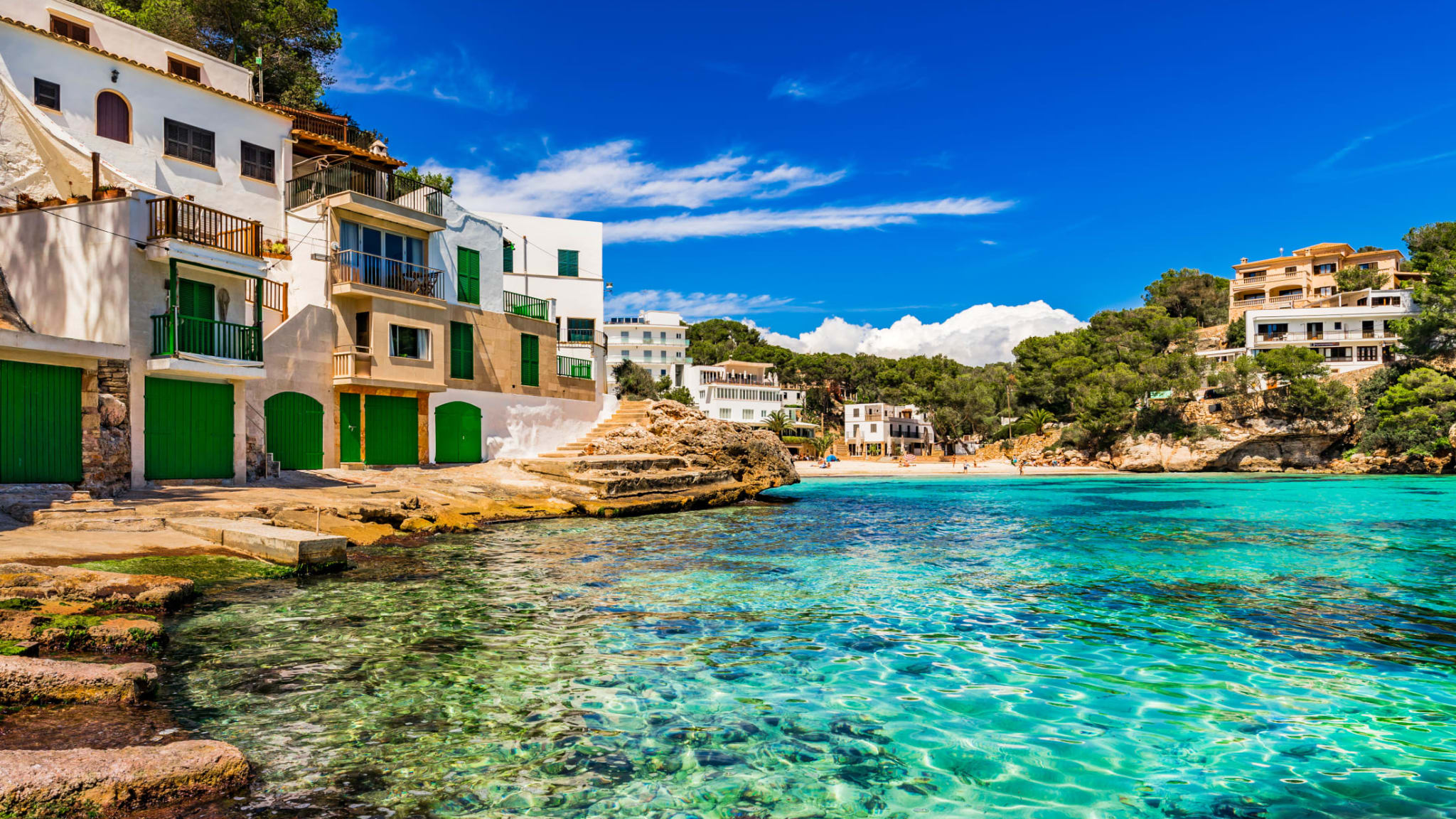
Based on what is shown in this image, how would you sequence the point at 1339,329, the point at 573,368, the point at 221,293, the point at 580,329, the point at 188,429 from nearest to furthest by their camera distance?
1. the point at 188,429
2. the point at 221,293
3. the point at 573,368
4. the point at 580,329
5. the point at 1339,329

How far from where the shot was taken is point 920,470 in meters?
62.9

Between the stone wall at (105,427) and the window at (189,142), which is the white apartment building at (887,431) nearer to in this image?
the window at (189,142)

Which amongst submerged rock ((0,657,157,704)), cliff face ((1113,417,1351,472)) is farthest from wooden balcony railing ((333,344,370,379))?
cliff face ((1113,417,1351,472))

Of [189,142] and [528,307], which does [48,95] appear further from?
[528,307]

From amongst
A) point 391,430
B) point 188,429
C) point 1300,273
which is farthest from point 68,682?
point 1300,273

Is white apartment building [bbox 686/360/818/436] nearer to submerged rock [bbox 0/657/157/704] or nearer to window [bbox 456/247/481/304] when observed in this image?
window [bbox 456/247/481/304]

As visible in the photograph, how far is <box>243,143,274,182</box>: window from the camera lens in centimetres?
2491

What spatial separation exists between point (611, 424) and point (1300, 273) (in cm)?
8742

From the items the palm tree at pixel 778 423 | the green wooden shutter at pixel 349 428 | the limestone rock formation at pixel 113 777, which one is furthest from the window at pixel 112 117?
the palm tree at pixel 778 423

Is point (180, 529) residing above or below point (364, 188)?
below

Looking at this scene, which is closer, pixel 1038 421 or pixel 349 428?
pixel 349 428

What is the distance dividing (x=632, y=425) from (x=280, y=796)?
2818cm

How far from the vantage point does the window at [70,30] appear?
924 inches

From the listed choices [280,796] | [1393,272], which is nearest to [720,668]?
[280,796]
